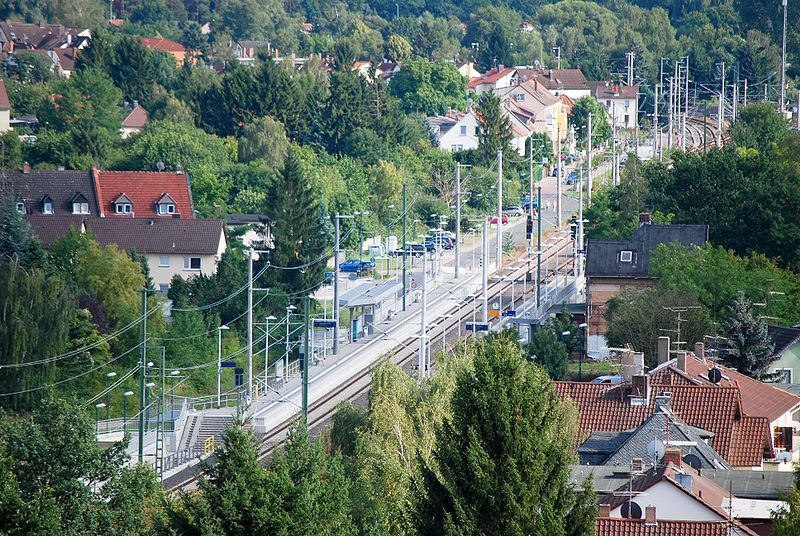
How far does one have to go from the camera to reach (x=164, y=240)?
70.2 m

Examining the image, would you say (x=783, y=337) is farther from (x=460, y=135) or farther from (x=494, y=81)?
(x=494, y=81)

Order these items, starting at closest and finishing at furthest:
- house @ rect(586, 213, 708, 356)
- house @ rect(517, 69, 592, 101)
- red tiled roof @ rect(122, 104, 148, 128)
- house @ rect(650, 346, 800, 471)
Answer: house @ rect(650, 346, 800, 471), house @ rect(586, 213, 708, 356), red tiled roof @ rect(122, 104, 148, 128), house @ rect(517, 69, 592, 101)

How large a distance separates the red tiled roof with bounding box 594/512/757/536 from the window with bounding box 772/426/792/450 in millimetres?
12475

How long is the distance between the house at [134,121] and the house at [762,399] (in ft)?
199

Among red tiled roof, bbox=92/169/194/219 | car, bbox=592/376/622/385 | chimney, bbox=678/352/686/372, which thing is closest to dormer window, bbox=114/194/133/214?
red tiled roof, bbox=92/169/194/219

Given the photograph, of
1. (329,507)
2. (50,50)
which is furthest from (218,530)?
(50,50)

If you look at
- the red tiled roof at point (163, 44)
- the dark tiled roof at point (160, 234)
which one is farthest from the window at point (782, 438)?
the red tiled roof at point (163, 44)

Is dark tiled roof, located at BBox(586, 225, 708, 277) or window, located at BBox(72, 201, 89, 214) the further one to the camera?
→ window, located at BBox(72, 201, 89, 214)

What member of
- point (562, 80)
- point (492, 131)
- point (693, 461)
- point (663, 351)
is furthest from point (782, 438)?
point (562, 80)

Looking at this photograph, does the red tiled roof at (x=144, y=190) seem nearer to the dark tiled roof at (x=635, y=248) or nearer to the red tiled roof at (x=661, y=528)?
the dark tiled roof at (x=635, y=248)

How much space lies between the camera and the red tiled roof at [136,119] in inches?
4006

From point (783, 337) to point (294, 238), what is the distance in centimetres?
2135

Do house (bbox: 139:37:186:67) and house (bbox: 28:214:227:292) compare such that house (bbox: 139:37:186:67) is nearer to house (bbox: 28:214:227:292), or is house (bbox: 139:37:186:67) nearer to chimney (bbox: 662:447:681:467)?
house (bbox: 28:214:227:292)

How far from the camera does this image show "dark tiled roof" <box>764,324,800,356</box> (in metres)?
50.5
